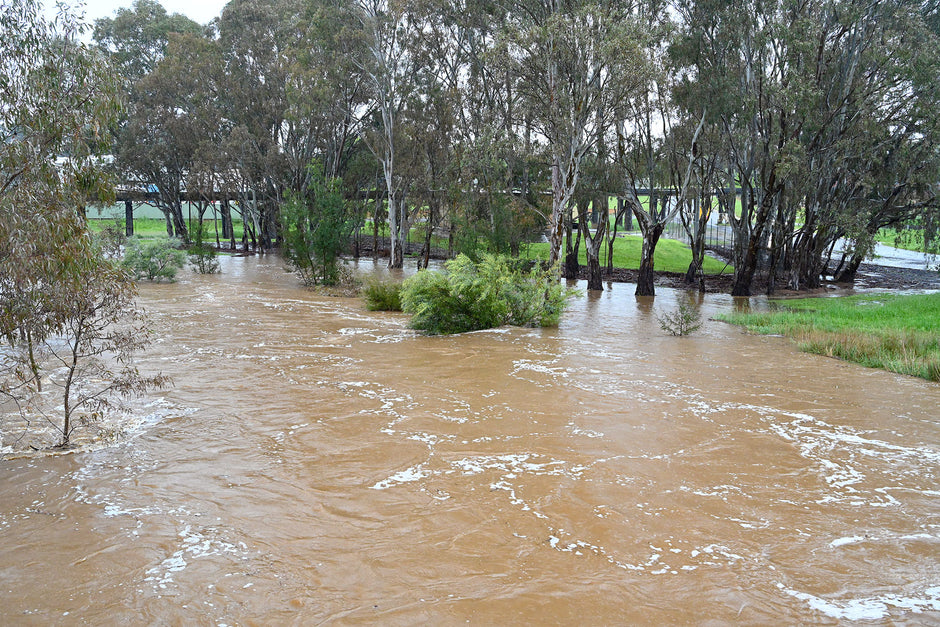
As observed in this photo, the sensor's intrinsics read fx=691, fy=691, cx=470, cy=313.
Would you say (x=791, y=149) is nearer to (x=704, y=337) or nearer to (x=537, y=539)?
(x=704, y=337)

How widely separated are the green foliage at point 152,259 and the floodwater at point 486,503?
16.8 meters

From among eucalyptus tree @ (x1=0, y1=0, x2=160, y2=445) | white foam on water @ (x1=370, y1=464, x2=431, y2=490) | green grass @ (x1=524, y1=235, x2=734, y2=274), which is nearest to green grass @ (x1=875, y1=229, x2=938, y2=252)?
green grass @ (x1=524, y1=235, x2=734, y2=274)

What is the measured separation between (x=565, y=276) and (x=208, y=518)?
1172 inches

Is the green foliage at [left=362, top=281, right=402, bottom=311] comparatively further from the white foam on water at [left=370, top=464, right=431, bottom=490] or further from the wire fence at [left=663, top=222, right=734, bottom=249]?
the wire fence at [left=663, top=222, right=734, bottom=249]

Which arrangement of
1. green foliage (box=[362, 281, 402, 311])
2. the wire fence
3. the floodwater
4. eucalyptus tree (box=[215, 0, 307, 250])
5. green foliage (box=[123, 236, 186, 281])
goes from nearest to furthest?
the floodwater, green foliage (box=[362, 281, 402, 311]), green foliage (box=[123, 236, 186, 281]), eucalyptus tree (box=[215, 0, 307, 250]), the wire fence

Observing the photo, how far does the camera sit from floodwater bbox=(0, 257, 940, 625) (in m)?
4.29

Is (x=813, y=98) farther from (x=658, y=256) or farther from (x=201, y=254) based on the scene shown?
(x=201, y=254)

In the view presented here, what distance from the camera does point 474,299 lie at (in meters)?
15.1

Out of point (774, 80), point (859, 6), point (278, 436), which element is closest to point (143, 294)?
point (278, 436)

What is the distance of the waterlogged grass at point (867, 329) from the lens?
12.1 meters

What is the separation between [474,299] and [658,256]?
30.2 meters

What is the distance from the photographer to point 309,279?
25.5 m

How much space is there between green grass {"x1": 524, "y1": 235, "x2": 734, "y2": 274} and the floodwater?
2766 centimetres

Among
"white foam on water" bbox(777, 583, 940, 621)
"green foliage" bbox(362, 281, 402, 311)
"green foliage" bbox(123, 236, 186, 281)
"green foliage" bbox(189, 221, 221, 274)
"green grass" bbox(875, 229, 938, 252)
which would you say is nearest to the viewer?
"white foam on water" bbox(777, 583, 940, 621)
